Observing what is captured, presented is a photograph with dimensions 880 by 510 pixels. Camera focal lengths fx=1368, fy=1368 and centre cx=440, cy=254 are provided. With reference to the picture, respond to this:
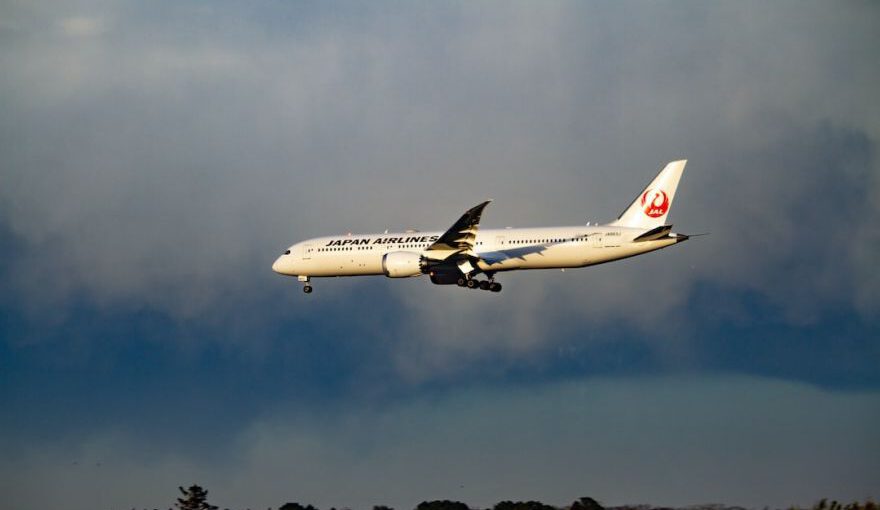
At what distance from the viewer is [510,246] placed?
77.0m

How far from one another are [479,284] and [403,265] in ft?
14.7

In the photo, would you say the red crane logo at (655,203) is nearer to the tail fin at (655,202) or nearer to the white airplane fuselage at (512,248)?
the tail fin at (655,202)

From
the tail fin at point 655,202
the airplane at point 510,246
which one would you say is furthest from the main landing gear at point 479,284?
the tail fin at point 655,202

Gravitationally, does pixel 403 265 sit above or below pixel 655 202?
below

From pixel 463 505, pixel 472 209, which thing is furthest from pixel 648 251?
pixel 463 505

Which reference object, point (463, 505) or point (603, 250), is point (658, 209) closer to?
point (603, 250)

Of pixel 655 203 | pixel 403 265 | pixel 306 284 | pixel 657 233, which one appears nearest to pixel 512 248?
pixel 403 265

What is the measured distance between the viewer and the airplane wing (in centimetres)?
7538

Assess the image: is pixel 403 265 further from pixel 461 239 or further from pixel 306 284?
pixel 306 284

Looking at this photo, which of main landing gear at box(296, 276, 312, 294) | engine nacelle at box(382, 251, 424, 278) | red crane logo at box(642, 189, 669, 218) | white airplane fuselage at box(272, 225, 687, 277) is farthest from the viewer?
main landing gear at box(296, 276, 312, 294)

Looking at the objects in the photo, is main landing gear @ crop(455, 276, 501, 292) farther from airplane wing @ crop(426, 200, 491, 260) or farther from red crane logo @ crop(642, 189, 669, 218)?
red crane logo @ crop(642, 189, 669, 218)

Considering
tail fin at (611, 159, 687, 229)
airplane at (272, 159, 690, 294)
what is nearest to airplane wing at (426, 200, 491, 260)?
airplane at (272, 159, 690, 294)

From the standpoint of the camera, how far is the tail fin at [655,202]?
77.5 meters

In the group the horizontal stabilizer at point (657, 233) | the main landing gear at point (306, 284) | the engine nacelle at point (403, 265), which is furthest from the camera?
the main landing gear at point (306, 284)
